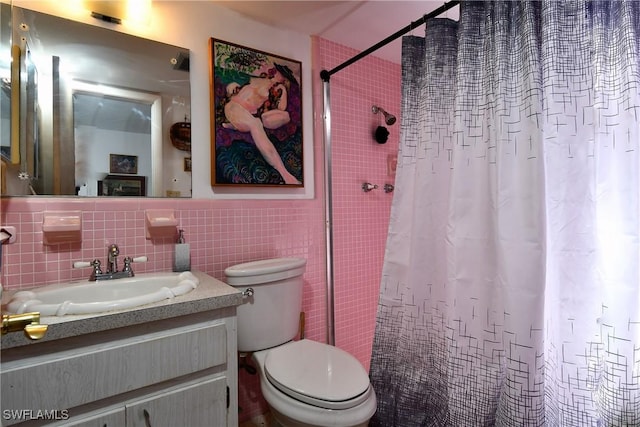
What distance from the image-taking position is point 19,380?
79 cm

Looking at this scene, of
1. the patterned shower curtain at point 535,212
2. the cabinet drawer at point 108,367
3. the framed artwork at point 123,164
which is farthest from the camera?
the framed artwork at point 123,164

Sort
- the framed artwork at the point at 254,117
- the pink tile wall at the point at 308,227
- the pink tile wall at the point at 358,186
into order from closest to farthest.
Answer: the pink tile wall at the point at 308,227 < the framed artwork at the point at 254,117 < the pink tile wall at the point at 358,186

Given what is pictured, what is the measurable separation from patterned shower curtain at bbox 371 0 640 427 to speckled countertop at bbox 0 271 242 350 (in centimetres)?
83

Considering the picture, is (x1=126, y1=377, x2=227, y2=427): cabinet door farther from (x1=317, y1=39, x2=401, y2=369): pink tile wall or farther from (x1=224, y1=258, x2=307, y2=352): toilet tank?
(x1=317, y1=39, x2=401, y2=369): pink tile wall

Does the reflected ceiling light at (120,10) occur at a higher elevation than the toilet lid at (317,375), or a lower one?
higher

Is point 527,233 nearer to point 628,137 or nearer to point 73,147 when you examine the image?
point 628,137

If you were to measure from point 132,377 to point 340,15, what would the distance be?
179cm

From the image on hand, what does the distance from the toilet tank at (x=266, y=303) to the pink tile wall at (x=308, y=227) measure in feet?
0.71

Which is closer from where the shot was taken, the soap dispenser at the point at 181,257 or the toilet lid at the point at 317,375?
the toilet lid at the point at 317,375

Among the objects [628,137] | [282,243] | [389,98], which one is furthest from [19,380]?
[389,98]

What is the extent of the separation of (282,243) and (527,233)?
3.71 ft

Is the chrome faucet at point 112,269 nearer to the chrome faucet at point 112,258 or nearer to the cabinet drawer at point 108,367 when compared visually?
the chrome faucet at point 112,258

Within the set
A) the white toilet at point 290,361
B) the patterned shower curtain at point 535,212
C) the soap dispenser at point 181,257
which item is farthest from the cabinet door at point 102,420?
the patterned shower curtain at point 535,212

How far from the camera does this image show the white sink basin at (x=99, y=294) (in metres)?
0.86
